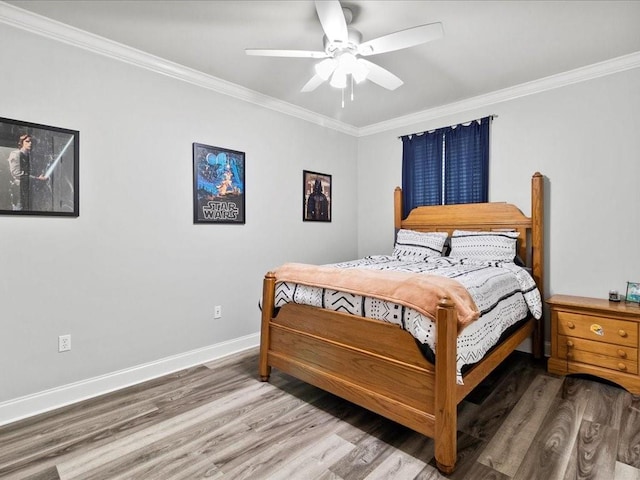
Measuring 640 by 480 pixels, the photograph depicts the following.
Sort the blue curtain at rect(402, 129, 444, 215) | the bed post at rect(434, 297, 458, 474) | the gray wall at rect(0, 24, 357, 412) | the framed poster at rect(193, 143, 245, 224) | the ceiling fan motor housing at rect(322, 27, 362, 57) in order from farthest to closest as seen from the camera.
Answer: the blue curtain at rect(402, 129, 444, 215)
the framed poster at rect(193, 143, 245, 224)
the gray wall at rect(0, 24, 357, 412)
the ceiling fan motor housing at rect(322, 27, 362, 57)
the bed post at rect(434, 297, 458, 474)

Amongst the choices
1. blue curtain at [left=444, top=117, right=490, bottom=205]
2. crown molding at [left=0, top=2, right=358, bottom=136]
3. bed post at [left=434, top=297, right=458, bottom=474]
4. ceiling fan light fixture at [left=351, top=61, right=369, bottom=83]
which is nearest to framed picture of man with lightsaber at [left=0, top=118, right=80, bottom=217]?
crown molding at [left=0, top=2, right=358, bottom=136]

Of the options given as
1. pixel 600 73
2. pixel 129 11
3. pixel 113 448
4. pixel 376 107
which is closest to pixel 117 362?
pixel 113 448

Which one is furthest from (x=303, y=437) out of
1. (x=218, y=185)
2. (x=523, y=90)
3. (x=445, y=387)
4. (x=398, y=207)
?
(x=523, y=90)

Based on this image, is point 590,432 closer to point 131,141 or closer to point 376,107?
point 376,107

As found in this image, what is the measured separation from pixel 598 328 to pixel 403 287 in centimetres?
185

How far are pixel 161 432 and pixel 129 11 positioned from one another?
8.56 ft

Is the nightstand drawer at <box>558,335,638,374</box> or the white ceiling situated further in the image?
the nightstand drawer at <box>558,335,638,374</box>

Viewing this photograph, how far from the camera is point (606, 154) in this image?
2.95 meters

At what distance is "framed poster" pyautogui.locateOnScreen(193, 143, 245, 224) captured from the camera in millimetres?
3105

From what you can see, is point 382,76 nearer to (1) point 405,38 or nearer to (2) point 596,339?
(1) point 405,38

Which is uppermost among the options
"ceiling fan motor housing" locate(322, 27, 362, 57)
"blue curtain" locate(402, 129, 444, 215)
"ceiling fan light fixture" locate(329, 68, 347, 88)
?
"ceiling fan motor housing" locate(322, 27, 362, 57)

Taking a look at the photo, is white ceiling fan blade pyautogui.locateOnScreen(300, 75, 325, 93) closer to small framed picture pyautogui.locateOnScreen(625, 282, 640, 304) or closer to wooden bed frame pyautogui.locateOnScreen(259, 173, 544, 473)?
wooden bed frame pyautogui.locateOnScreen(259, 173, 544, 473)

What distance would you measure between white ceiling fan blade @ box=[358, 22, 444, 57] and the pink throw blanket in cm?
137

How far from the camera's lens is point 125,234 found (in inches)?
106
